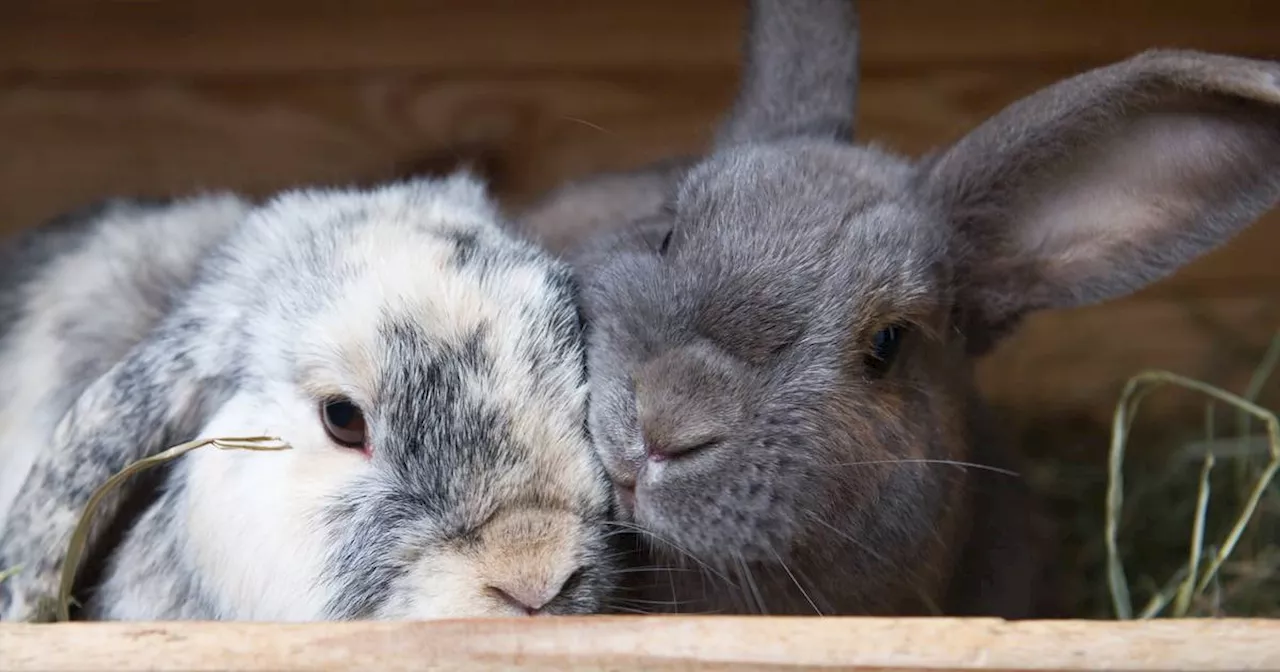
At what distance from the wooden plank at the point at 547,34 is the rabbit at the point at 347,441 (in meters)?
0.79

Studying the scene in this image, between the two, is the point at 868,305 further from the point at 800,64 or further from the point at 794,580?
the point at 800,64

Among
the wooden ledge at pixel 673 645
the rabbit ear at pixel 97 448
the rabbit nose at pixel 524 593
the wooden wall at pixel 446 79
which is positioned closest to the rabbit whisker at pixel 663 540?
the rabbit nose at pixel 524 593

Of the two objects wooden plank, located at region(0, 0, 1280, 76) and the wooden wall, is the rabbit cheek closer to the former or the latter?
the wooden wall

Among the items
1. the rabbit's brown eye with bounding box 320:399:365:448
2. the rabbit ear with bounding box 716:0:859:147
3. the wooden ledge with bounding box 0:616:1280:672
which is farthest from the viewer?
the rabbit ear with bounding box 716:0:859:147

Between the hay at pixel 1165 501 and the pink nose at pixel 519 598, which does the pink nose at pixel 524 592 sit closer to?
the pink nose at pixel 519 598

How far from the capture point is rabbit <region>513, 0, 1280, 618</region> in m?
1.31

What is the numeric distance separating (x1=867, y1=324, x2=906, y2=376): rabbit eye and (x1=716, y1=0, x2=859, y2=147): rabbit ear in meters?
0.49

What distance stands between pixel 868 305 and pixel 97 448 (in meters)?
0.86

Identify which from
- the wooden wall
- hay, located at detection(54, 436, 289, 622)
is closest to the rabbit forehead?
hay, located at detection(54, 436, 289, 622)

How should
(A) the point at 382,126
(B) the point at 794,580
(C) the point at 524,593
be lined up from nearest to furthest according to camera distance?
(C) the point at 524,593, (B) the point at 794,580, (A) the point at 382,126

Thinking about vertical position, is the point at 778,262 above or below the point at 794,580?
above

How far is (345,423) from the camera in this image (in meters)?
1.38

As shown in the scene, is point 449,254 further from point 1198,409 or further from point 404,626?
point 1198,409

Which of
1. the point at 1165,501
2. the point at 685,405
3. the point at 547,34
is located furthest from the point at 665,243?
the point at 1165,501
